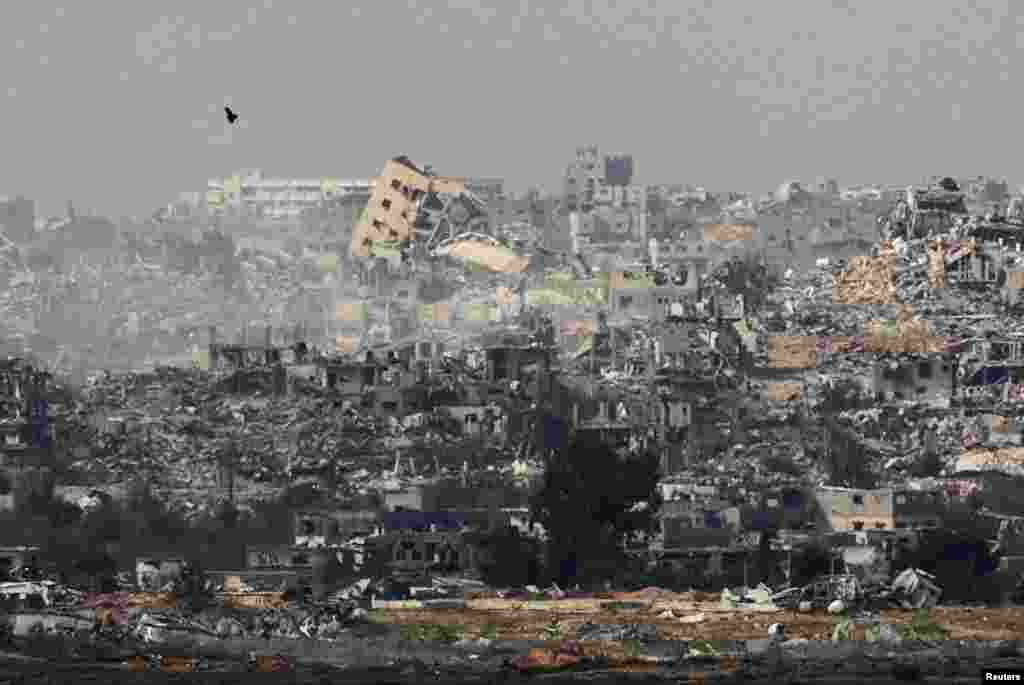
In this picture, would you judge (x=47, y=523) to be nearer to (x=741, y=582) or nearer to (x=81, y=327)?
(x=741, y=582)

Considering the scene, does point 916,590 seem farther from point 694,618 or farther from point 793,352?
point 793,352

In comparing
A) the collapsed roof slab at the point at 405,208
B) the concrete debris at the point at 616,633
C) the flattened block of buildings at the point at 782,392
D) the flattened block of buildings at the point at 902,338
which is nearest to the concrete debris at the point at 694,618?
the concrete debris at the point at 616,633

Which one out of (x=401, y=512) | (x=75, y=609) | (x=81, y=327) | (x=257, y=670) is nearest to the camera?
(x=257, y=670)

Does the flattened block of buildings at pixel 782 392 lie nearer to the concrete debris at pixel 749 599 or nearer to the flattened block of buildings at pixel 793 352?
the flattened block of buildings at pixel 793 352

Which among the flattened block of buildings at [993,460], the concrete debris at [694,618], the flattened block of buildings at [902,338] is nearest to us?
the concrete debris at [694,618]

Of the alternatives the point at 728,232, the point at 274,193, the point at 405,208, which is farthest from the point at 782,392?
the point at 274,193

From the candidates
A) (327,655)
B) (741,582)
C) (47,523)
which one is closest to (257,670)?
(327,655)

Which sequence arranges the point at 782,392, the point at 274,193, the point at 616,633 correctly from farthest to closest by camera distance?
the point at 274,193 → the point at 782,392 → the point at 616,633
